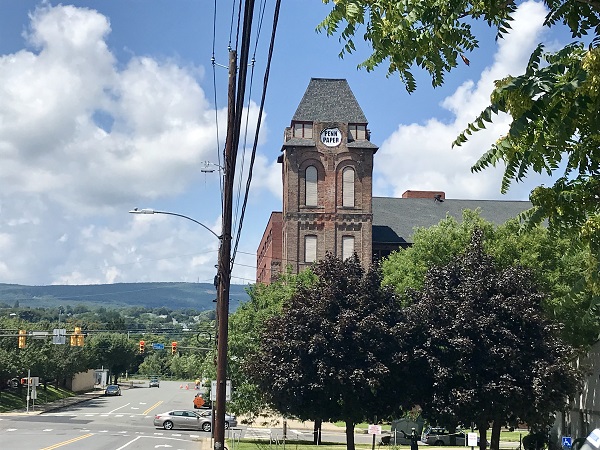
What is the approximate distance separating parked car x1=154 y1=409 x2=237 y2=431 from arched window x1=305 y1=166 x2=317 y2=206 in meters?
24.2

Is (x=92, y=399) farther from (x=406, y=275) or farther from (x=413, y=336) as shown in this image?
(x=413, y=336)

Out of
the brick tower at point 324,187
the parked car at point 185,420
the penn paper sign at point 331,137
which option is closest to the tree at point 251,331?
the parked car at point 185,420

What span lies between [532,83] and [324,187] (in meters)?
64.8

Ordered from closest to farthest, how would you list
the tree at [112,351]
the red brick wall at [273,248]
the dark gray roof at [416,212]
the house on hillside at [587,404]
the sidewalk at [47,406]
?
the house on hillside at [587,404], the sidewalk at [47,406], the dark gray roof at [416,212], the red brick wall at [273,248], the tree at [112,351]

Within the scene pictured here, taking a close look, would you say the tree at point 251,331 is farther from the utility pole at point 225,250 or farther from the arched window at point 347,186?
the arched window at point 347,186

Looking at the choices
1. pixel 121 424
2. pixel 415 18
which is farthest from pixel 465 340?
pixel 121 424

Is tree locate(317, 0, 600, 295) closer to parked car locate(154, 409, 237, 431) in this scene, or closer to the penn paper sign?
parked car locate(154, 409, 237, 431)

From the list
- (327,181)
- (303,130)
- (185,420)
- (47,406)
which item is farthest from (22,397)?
(303,130)

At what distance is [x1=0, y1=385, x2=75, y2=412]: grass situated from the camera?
231 ft

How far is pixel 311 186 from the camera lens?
71062mm

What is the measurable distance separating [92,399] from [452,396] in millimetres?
A: 71145

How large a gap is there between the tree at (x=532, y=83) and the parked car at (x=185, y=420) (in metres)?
44.9

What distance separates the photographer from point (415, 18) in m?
7.09

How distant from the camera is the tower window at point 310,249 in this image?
70.8 m
